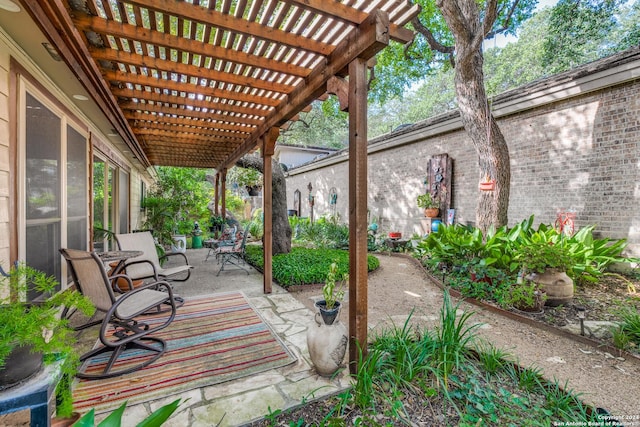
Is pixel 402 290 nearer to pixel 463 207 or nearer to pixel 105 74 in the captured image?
pixel 463 207

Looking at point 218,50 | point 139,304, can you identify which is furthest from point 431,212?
point 139,304

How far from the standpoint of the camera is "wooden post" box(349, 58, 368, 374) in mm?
2092

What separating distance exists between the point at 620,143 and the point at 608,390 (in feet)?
13.0

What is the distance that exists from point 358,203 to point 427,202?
18.0ft

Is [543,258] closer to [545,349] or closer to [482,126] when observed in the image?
[545,349]

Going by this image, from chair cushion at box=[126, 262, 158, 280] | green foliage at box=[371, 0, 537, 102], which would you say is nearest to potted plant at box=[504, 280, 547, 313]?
chair cushion at box=[126, 262, 158, 280]

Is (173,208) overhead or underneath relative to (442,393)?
overhead

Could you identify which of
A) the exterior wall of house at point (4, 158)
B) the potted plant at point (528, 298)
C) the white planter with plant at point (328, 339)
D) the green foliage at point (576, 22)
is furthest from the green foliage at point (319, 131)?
the white planter with plant at point (328, 339)

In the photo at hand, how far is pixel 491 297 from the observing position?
12.4 ft

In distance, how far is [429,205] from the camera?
7055 mm

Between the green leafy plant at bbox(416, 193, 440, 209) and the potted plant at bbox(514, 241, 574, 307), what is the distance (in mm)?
3593

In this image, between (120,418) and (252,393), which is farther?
(252,393)

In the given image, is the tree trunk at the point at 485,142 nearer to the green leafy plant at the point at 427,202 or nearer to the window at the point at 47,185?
the green leafy plant at the point at 427,202

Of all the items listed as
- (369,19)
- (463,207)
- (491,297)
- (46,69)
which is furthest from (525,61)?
(46,69)
